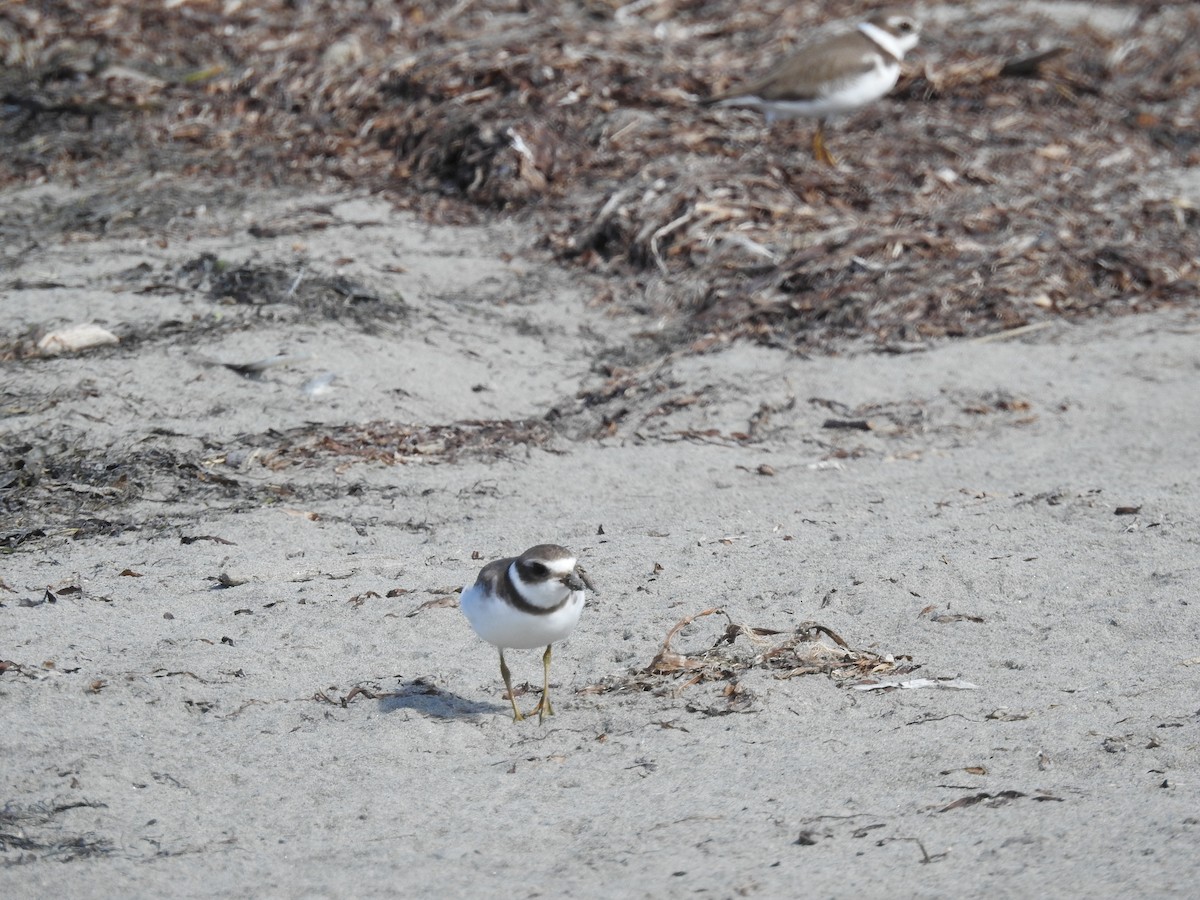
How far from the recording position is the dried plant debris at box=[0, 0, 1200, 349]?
7.31 m

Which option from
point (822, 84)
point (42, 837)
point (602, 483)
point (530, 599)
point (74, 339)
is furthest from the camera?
point (822, 84)

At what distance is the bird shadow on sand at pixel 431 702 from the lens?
3934 mm

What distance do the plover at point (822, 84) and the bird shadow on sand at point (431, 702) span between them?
18.4 ft

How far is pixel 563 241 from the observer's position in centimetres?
782

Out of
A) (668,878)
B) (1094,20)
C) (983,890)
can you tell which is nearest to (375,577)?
(668,878)

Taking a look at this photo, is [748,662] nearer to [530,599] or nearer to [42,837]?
[530,599]

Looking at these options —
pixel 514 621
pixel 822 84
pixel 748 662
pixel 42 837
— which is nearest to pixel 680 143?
pixel 822 84

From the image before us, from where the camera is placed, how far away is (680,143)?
8625mm

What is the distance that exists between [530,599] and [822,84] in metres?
5.76

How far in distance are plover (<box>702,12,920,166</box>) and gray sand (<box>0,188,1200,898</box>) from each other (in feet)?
7.60

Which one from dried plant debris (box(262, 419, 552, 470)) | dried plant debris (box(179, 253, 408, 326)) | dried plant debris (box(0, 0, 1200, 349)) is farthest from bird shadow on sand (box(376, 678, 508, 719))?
dried plant debris (box(0, 0, 1200, 349))

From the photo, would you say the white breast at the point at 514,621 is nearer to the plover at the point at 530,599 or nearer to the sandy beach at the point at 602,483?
the plover at the point at 530,599

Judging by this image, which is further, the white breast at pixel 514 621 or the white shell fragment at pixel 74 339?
the white shell fragment at pixel 74 339

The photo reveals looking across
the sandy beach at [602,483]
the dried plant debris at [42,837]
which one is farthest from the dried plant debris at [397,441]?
the dried plant debris at [42,837]
